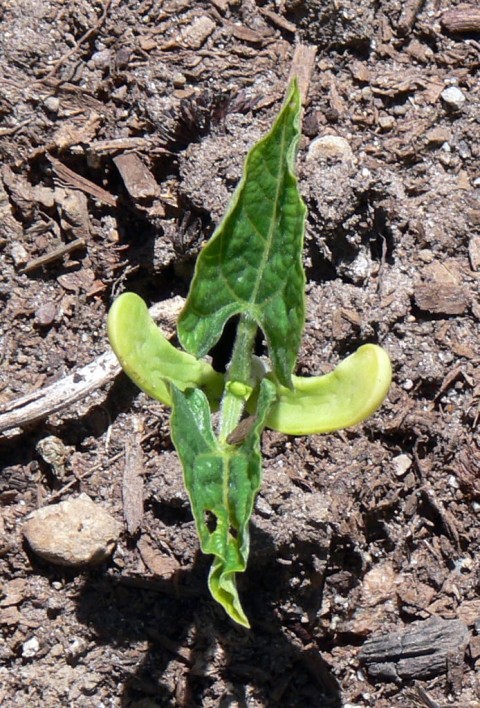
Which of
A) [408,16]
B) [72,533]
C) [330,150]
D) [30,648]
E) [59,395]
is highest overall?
[408,16]

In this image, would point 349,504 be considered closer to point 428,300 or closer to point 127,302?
point 428,300

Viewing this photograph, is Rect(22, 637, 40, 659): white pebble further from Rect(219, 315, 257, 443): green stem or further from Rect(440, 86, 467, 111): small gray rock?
Rect(440, 86, 467, 111): small gray rock

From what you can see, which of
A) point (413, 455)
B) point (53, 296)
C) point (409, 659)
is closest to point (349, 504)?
point (413, 455)

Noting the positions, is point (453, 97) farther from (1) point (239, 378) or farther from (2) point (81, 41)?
(1) point (239, 378)

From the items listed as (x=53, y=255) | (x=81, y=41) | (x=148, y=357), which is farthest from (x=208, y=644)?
(x=81, y=41)

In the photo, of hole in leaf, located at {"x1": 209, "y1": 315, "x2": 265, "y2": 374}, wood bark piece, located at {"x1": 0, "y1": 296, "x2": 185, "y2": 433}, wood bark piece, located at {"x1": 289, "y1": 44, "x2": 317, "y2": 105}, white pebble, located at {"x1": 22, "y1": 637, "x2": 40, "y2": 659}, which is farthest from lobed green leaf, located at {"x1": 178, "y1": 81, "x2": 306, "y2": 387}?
wood bark piece, located at {"x1": 289, "y1": 44, "x2": 317, "y2": 105}

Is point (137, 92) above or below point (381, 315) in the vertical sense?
above
